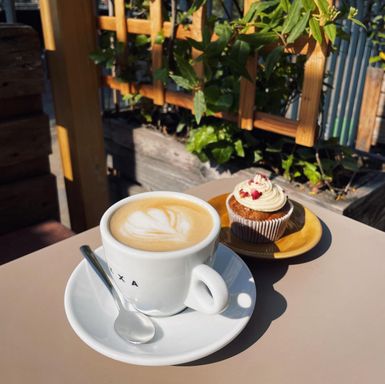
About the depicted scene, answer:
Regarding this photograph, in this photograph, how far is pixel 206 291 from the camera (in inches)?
25.1

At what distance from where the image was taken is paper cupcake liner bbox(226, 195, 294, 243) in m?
0.86

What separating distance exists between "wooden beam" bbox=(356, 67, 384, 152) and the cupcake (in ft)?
A: 5.23

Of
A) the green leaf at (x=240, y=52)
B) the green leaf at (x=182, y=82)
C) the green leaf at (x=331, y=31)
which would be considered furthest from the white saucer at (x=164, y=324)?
the green leaf at (x=182, y=82)

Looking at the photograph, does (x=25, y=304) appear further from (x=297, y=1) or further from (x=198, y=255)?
(x=297, y=1)

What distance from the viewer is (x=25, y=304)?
72cm

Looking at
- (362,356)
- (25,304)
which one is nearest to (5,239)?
(25,304)

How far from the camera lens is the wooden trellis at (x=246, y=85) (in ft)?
4.86

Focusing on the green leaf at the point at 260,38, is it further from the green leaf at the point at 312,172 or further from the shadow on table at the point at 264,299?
the shadow on table at the point at 264,299

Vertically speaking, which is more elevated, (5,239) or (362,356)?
(362,356)

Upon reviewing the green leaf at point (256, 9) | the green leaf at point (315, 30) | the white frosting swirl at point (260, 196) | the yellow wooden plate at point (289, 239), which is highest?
the green leaf at point (256, 9)

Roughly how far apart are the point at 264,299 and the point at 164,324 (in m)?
0.19

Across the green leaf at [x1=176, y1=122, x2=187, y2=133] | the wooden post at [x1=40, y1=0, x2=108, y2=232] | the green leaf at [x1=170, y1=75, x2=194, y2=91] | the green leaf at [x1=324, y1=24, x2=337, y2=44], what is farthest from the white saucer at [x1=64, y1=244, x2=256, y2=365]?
the green leaf at [x1=176, y1=122, x2=187, y2=133]

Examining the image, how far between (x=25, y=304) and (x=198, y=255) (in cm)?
32

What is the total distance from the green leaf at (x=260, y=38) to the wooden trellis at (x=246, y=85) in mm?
70
